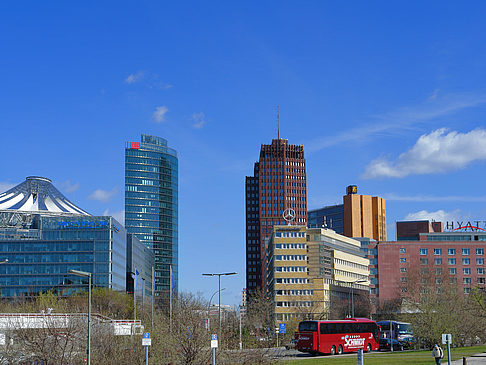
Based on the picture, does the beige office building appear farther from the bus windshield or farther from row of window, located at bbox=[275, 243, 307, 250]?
the bus windshield

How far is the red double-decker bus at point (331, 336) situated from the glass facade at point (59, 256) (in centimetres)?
9047

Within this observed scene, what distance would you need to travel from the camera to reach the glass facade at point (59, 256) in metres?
151

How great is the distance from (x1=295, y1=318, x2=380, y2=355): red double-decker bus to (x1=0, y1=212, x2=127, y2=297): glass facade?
297 feet

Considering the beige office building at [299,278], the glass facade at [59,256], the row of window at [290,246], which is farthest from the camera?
the glass facade at [59,256]

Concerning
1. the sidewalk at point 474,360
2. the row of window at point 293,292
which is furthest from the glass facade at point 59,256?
the sidewalk at point 474,360

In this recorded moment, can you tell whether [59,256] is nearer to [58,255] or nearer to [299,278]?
[58,255]

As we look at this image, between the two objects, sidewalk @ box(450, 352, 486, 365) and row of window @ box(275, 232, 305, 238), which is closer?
sidewalk @ box(450, 352, 486, 365)

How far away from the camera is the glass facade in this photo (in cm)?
15112

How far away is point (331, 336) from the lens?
68.2 m

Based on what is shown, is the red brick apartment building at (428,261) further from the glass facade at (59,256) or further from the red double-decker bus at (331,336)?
the red double-decker bus at (331,336)

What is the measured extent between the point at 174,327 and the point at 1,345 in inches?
505

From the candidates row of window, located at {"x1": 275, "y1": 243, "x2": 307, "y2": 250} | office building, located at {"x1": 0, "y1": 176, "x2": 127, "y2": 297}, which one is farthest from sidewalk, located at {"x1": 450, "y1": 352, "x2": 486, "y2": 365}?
office building, located at {"x1": 0, "y1": 176, "x2": 127, "y2": 297}

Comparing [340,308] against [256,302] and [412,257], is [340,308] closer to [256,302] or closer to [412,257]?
[256,302]

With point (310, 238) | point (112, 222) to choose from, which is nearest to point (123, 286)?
point (112, 222)
